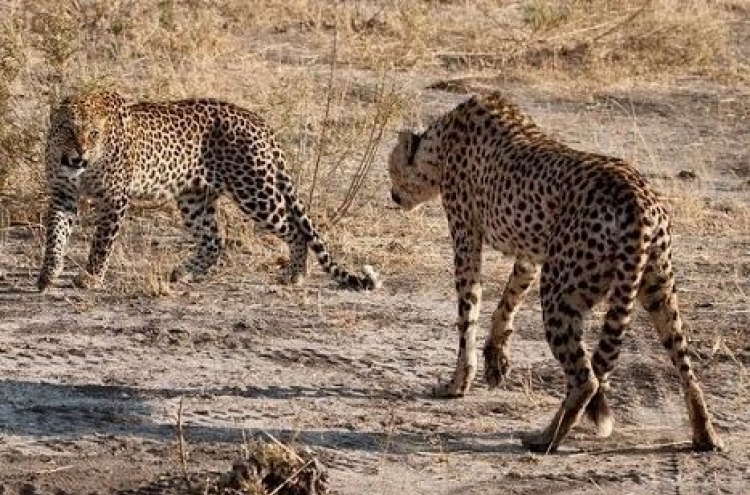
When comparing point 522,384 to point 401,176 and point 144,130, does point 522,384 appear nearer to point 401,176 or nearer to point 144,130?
point 401,176

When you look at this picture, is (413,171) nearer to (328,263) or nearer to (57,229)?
(328,263)

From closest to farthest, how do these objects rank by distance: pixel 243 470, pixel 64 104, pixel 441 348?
pixel 243 470, pixel 441 348, pixel 64 104

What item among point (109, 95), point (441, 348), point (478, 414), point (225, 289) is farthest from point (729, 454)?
point (109, 95)

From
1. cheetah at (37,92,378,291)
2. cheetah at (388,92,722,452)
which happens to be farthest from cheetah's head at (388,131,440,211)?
cheetah at (37,92,378,291)

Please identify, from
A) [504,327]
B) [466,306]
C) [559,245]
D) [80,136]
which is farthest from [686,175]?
[559,245]

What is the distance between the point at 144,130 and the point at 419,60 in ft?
20.3

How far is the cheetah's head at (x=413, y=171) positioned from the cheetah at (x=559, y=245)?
0.20 meters

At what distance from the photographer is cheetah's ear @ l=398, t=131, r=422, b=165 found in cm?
1020

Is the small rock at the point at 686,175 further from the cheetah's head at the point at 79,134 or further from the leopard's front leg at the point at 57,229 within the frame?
the leopard's front leg at the point at 57,229

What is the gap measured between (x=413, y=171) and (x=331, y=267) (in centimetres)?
138

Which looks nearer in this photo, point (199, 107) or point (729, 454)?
point (729, 454)

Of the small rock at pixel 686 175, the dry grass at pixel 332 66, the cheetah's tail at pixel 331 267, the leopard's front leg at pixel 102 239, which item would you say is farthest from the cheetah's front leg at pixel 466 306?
the small rock at pixel 686 175

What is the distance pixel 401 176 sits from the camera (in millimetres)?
10367

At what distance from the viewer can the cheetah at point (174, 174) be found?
11016 mm
